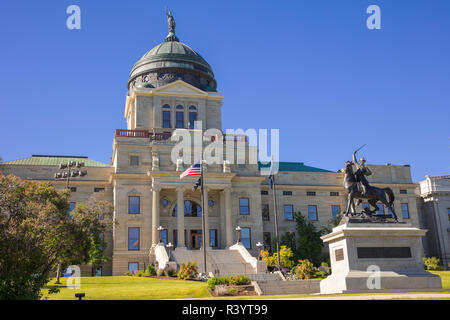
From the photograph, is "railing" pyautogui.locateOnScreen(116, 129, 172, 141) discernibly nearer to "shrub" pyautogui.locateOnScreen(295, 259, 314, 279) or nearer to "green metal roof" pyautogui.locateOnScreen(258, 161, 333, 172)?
"green metal roof" pyautogui.locateOnScreen(258, 161, 333, 172)

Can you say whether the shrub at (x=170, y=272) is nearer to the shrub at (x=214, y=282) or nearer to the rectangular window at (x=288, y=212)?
the shrub at (x=214, y=282)

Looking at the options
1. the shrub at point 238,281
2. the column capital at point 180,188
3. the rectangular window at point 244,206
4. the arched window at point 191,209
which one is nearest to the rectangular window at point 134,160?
the column capital at point 180,188

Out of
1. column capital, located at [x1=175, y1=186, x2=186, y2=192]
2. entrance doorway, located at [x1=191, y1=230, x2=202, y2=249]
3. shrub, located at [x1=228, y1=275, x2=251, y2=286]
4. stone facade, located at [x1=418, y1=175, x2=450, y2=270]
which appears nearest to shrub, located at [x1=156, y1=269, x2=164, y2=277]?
shrub, located at [x1=228, y1=275, x2=251, y2=286]

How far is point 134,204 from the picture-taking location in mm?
52688

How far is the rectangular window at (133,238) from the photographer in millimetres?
51312

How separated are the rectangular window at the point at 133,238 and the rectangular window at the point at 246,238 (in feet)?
38.2

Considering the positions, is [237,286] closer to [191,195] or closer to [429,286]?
[429,286]

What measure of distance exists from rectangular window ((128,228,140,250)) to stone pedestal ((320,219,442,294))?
31.4 metres

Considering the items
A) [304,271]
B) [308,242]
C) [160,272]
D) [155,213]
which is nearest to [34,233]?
[160,272]

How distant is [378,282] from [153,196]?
109ft

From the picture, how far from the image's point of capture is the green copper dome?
64.8 metres

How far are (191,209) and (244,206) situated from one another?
6.10 metres
